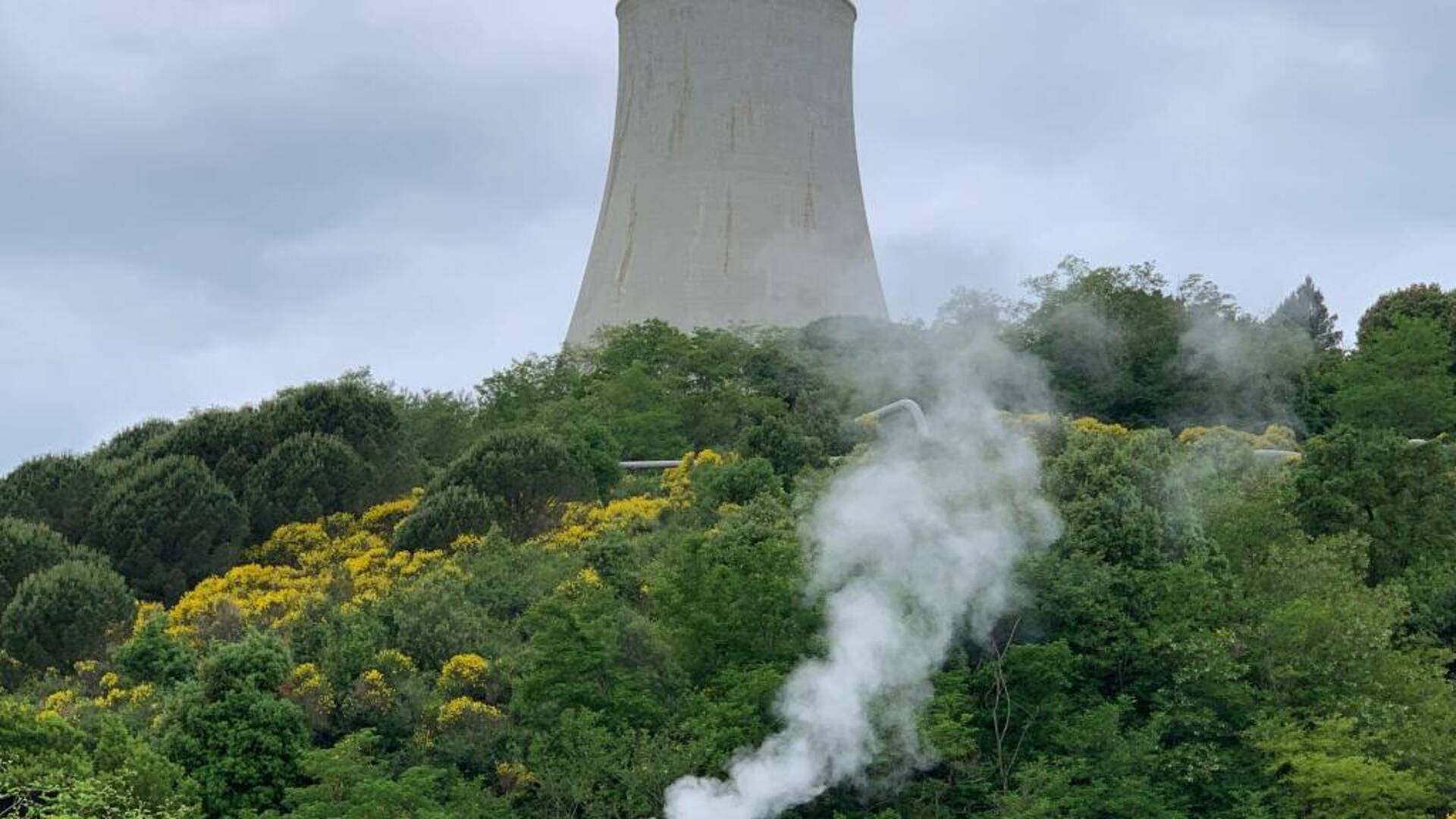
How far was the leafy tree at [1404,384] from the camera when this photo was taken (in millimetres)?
34500

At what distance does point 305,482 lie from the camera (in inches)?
1193

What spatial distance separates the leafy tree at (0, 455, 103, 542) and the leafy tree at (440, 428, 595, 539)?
5231mm

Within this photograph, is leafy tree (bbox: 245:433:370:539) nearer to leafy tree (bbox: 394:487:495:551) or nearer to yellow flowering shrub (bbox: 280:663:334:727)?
leafy tree (bbox: 394:487:495:551)

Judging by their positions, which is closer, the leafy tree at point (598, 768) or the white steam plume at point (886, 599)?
the leafy tree at point (598, 768)

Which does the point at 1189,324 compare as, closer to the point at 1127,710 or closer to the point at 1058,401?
the point at 1058,401

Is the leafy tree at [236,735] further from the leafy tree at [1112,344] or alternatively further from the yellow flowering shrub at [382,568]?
the leafy tree at [1112,344]

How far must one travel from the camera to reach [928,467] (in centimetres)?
2219

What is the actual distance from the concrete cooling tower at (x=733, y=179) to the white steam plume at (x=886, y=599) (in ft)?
62.4

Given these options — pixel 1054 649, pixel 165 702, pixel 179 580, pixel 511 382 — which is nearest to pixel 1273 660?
pixel 1054 649

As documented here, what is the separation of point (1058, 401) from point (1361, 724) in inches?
613

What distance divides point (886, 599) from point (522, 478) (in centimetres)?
983

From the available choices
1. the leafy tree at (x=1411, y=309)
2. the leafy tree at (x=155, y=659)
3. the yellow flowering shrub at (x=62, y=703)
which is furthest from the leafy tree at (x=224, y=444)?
the leafy tree at (x=1411, y=309)

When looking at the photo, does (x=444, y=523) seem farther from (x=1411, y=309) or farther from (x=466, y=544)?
(x=1411, y=309)

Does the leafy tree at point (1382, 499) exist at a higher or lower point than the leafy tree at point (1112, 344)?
lower
